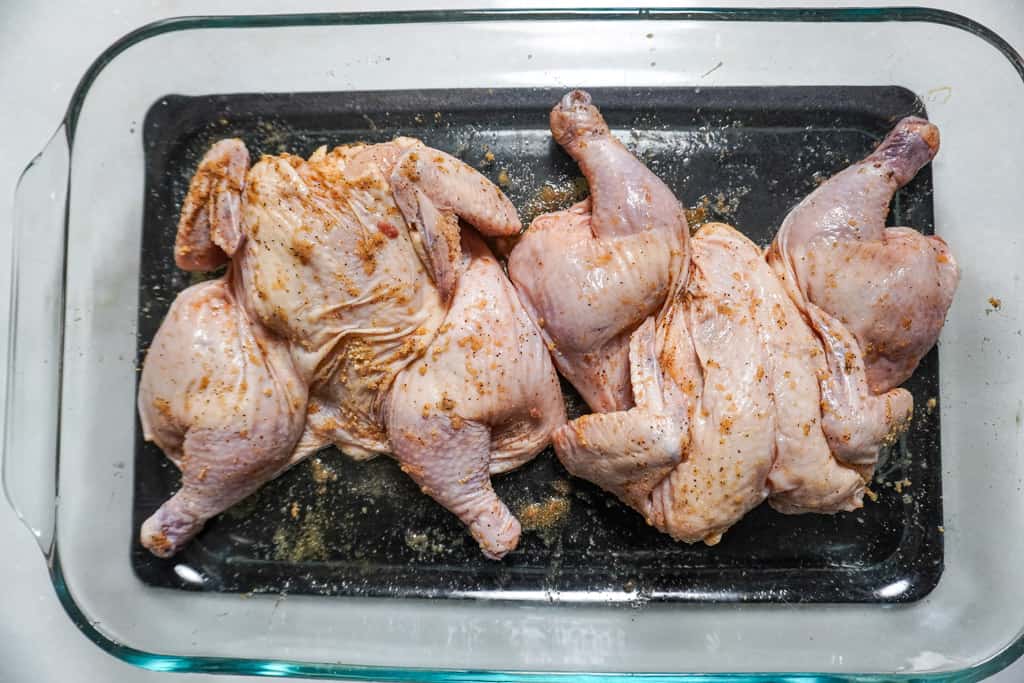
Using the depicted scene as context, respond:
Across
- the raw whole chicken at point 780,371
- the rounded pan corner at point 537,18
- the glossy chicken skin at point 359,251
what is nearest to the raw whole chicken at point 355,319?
the glossy chicken skin at point 359,251

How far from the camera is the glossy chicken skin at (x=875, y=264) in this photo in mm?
1735

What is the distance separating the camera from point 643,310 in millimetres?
1756

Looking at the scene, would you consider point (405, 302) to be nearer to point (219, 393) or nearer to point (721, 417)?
point (219, 393)

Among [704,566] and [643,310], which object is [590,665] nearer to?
[704,566]

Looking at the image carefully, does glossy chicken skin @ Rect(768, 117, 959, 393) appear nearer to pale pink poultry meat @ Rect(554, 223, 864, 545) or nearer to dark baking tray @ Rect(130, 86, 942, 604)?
pale pink poultry meat @ Rect(554, 223, 864, 545)

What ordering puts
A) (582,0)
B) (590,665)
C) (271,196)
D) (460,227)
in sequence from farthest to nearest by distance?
(582,0) → (590,665) → (460,227) → (271,196)

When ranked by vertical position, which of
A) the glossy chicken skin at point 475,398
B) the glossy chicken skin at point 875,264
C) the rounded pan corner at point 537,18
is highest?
the rounded pan corner at point 537,18

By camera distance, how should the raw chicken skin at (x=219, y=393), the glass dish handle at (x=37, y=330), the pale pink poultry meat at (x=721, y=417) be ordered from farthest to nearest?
the glass dish handle at (x=37, y=330) < the raw chicken skin at (x=219, y=393) < the pale pink poultry meat at (x=721, y=417)

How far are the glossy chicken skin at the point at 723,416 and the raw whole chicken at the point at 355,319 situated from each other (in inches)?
11.3

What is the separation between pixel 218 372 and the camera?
69.7 inches

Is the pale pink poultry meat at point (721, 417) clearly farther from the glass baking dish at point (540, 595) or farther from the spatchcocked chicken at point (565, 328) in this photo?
the glass baking dish at point (540, 595)

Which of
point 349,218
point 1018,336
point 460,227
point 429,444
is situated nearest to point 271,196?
point 349,218

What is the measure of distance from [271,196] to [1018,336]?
2.10 meters

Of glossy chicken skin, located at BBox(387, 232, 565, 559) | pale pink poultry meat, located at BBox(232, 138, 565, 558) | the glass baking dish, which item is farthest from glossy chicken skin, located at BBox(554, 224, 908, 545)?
the glass baking dish
